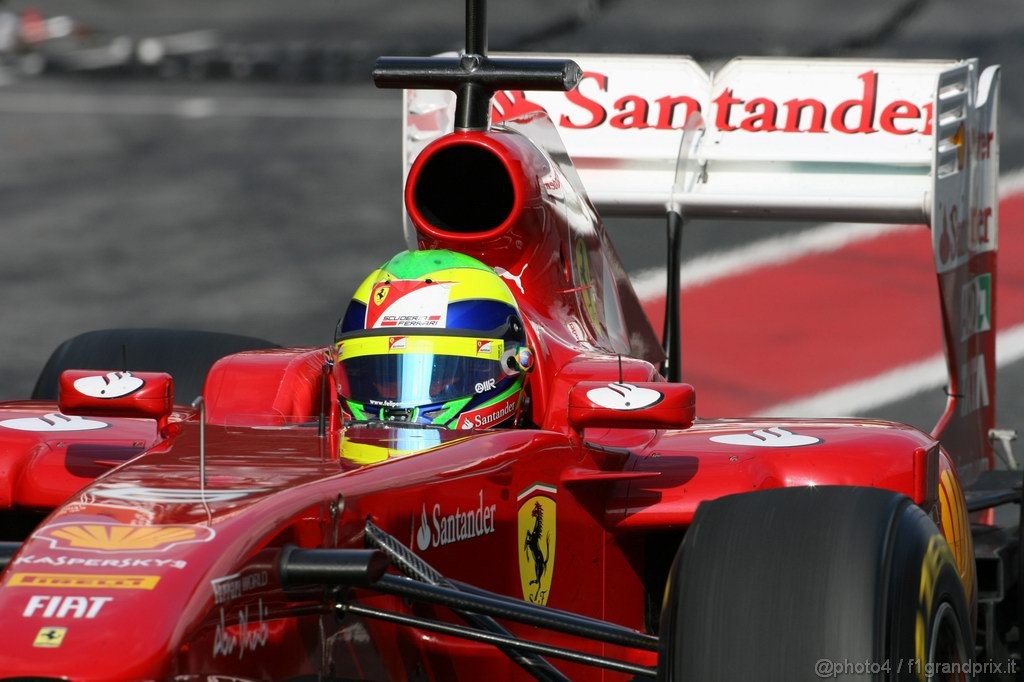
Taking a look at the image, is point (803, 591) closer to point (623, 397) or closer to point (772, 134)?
point (623, 397)

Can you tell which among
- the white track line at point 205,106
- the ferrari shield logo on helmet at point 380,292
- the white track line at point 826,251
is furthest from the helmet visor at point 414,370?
the white track line at point 205,106

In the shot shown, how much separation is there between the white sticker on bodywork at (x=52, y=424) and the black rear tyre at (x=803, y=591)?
88.9 inches

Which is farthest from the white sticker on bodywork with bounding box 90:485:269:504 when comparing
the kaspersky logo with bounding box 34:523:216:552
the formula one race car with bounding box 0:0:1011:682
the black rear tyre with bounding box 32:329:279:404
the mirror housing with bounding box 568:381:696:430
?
the black rear tyre with bounding box 32:329:279:404

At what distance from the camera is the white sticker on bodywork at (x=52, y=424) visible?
4898 millimetres

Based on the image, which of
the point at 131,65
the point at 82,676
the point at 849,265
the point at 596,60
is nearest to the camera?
the point at 82,676

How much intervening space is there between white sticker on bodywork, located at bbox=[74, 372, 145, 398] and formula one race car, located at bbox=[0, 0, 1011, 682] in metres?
0.01

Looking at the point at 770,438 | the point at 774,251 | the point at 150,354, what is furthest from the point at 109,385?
the point at 774,251

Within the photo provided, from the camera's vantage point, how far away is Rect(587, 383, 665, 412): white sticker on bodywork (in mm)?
4023

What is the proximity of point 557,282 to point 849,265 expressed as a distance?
614cm

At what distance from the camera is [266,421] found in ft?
14.5

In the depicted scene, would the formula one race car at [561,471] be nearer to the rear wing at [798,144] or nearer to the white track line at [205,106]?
the rear wing at [798,144]

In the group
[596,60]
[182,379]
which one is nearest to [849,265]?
[596,60]

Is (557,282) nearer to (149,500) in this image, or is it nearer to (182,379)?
(182,379)

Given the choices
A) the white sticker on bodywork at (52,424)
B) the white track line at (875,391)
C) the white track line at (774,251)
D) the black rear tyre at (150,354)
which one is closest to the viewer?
the white sticker on bodywork at (52,424)
